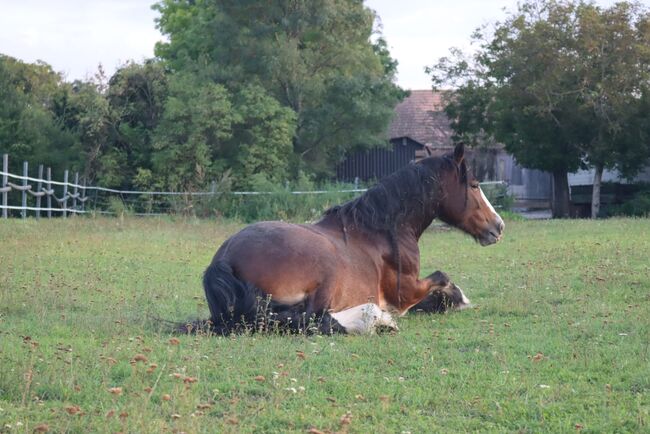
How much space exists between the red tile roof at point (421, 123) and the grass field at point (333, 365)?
130 ft

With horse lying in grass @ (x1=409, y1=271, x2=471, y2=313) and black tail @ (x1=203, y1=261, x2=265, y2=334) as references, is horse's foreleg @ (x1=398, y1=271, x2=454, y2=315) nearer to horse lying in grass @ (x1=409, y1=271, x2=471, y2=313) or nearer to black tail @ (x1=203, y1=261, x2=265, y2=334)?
horse lying in grass @ (x1=409, y1=271, x2=471, y2=313)

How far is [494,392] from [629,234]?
44.9 ft

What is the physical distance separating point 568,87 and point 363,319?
28.2m

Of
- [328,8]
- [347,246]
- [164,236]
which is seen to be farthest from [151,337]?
[328,8]

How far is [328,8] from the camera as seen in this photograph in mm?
40531

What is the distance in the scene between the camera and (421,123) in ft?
182

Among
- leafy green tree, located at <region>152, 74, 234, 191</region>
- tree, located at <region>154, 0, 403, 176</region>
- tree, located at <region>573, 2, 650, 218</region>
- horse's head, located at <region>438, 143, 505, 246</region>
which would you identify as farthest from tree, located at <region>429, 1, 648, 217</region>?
horse's head, located at <region>438, 143, 505, 246</region>

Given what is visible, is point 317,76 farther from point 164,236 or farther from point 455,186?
point 455,186

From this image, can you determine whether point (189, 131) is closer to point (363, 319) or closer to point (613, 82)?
point (613, 82)

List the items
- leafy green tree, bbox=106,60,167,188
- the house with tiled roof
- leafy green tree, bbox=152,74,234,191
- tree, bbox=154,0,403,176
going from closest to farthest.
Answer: leafy green tree, bbox=152,74,234,191, leafy green tree, bbox=106,60,167,188, tree, bbox=154,0,403,176, the house with tiled roof

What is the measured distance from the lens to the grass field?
474 cm

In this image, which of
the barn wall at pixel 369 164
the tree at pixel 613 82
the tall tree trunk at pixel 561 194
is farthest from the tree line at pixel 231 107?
the tree at pixel 613 82

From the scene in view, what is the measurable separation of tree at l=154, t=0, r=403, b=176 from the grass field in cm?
3008

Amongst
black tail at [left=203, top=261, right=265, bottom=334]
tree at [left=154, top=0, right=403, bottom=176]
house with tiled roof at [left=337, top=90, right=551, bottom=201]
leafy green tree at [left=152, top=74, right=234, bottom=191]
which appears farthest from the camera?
house with tiled roof at [left=337, top=90, right=551, bottom=201]
